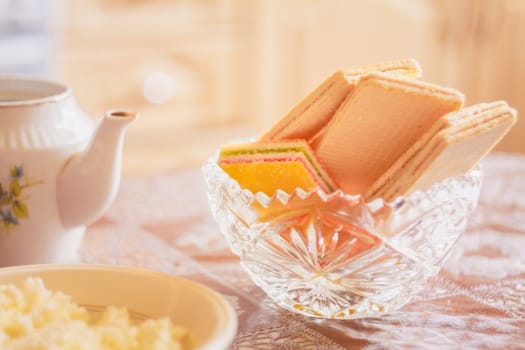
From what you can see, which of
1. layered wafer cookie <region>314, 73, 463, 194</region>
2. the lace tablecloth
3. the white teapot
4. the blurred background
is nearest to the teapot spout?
Answer: the white teapot

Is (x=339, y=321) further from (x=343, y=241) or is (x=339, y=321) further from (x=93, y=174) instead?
(x=93, y=174)

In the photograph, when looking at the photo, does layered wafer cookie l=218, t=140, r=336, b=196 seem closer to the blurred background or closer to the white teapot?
the white teapot

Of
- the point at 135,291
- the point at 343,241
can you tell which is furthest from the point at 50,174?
the point at 343,241


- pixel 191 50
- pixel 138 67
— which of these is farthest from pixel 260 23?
pixel 138 67

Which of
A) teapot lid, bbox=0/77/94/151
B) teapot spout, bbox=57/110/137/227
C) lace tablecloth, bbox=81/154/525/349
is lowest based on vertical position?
lace tablecloth, bbox=81/154/525/349

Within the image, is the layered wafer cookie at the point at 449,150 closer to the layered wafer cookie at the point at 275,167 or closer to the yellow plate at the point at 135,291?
the layered wafer cookie at the point at 275,167
